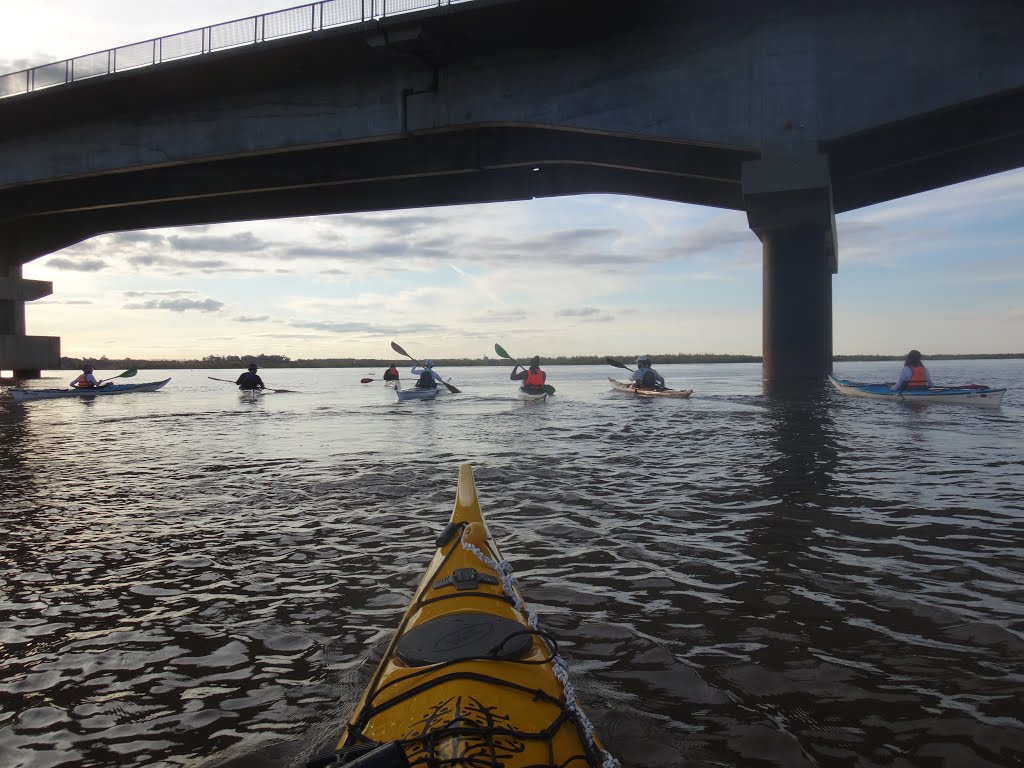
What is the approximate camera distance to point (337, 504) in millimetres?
7828

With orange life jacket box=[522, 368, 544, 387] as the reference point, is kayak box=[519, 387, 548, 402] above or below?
below

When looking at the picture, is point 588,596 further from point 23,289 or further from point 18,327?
point 18,327

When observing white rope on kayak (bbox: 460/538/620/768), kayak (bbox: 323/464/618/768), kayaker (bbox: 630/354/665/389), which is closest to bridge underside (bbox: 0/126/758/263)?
kayaker (bbox: 630/354/665/389)

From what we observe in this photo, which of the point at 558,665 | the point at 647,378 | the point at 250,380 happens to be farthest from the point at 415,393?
the point at 558,665

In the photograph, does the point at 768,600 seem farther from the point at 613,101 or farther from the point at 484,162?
the point at 484,162

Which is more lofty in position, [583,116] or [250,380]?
[583,116]

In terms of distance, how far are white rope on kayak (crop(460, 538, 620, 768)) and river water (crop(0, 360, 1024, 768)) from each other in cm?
40

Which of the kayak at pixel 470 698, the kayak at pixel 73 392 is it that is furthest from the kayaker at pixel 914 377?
the kayak at pixel 73 392

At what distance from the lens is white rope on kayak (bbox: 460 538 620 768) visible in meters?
2.41

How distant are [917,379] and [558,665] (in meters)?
18.9

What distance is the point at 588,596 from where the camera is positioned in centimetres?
464

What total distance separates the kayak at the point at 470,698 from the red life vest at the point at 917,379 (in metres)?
18.3

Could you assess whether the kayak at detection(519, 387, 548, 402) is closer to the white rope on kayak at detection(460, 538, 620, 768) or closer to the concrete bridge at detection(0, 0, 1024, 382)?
the concrete bridge at detection(0, 0, 1024, 382)

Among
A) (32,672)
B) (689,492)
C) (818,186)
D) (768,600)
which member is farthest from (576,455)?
(818,186)
